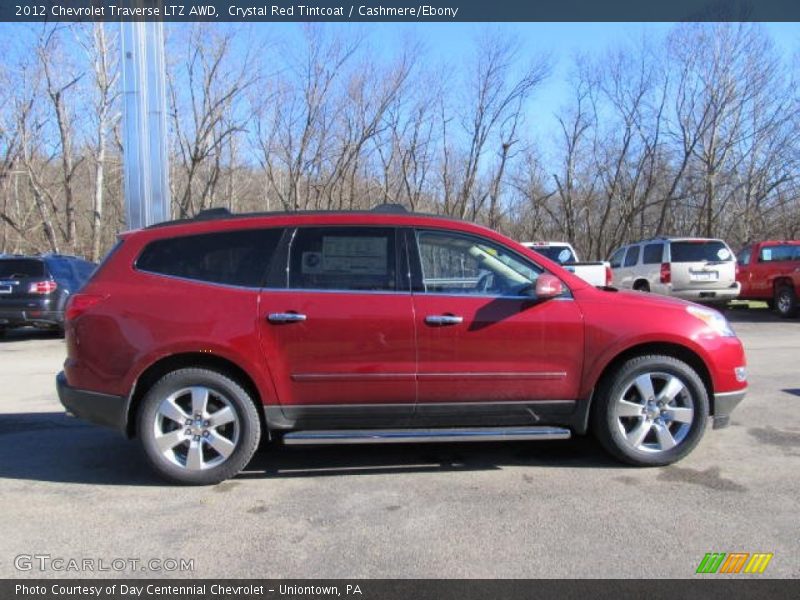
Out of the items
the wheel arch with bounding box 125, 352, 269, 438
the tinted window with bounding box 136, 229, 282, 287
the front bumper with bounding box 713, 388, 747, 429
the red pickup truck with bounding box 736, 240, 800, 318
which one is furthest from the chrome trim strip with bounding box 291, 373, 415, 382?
the red pickup truck with bounding box 736, 240, 800, 318

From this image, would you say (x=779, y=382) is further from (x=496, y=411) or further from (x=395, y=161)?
(x=395, y=161)

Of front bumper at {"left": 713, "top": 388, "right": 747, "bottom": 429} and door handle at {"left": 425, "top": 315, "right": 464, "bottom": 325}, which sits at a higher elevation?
door handle at {"left": 425, "top": 315, "right": 464, "bottom": 325}

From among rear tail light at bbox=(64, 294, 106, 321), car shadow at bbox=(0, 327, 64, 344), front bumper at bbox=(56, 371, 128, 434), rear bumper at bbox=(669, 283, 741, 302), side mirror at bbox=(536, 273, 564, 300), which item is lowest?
car shadow at bbox=(0, 327, 64, 344)

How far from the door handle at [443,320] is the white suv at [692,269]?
1187cm

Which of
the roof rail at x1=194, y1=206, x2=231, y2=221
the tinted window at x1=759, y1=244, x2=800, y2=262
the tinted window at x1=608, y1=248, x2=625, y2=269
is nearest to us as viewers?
the roof rail at x1=194, y1=206, x2=231, y2=221

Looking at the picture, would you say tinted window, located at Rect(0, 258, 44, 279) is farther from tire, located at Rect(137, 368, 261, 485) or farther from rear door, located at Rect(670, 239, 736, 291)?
rear door, located at Rect(670, 239, 736, 291)

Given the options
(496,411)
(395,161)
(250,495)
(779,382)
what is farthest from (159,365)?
(395,161)

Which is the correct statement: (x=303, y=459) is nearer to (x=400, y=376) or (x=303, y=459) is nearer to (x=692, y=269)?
(x=400, y=376)

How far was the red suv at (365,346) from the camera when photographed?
4324 mm

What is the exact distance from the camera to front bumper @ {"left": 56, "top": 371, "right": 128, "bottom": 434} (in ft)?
14.2

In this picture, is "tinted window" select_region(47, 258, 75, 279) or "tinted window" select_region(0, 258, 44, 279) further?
"tinted window" select_region(47, 258, 75, 279)

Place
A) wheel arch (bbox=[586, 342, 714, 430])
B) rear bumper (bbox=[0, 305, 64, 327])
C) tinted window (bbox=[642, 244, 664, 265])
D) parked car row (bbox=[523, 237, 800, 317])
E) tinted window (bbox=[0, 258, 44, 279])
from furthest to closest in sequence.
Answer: tinted window (bbox=[642, 244, 664, 265]) → parked car row (bbox=[523, 237, 800, 317]) → tinted window (bbox=[0, 258, 44, 279]) → rear bumper (bbox=[0, 305, 64, 327]) → wheel arch (bbox=[586, 342, 714, 430])

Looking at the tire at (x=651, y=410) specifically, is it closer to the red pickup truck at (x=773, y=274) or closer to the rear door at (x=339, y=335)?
the rear door at (x=339, y=335)

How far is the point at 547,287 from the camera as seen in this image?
14.3ft
